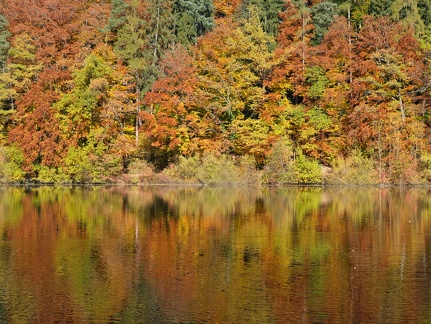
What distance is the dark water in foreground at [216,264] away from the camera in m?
17.4

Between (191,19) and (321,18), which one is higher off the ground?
(191,19)

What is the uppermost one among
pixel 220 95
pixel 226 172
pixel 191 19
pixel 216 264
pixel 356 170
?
pixel 191 19

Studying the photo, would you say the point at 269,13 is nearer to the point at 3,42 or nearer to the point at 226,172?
the point at 226,172

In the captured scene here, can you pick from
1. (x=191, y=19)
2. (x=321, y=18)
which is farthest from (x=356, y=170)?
(x=191, y=19)

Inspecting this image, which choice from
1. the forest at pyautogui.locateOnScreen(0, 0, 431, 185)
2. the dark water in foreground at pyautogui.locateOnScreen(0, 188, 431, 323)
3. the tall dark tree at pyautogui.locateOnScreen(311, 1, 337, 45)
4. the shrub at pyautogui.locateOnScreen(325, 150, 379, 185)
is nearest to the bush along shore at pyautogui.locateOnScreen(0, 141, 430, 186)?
the shrub at pyautogui.locateOnScreen(325, 150, 379, 185)

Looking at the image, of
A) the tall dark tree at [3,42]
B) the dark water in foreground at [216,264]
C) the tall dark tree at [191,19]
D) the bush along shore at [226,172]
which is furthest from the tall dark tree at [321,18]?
the dark water in foreground at [216,264]

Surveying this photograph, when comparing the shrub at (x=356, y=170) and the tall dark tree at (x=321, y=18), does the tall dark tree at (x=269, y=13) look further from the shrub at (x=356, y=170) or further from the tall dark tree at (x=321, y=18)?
the shrub at (x=356, y=170)

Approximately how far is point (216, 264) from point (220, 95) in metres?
48.0

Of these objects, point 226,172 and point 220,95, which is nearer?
point 226,172

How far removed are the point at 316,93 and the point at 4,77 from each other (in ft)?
103

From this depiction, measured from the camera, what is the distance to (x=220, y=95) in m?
70.3

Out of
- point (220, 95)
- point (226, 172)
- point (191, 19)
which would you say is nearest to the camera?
point (226, 172)

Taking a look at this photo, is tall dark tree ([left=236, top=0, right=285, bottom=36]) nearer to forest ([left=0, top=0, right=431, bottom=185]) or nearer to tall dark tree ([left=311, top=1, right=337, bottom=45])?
forest ([left=0, top=0, right=431, bottom=185])

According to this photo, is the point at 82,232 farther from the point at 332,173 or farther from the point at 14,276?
the point at 332,173
